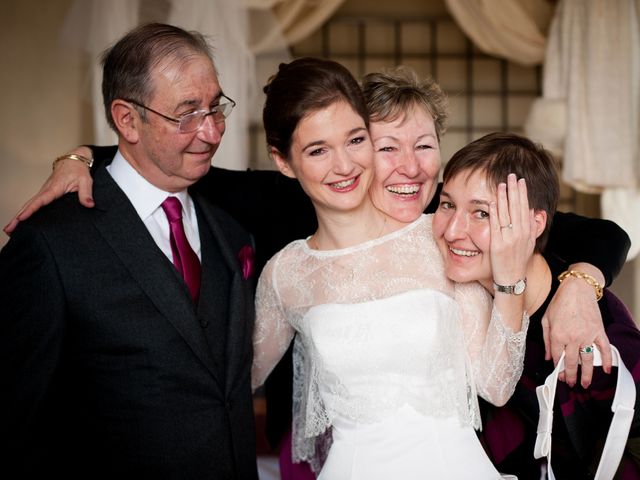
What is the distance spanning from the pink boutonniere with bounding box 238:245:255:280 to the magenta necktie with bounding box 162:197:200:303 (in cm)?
16

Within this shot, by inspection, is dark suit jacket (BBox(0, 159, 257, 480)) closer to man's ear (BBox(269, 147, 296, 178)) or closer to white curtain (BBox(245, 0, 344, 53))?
man's ear (BBox(269, 147, 296, 178))

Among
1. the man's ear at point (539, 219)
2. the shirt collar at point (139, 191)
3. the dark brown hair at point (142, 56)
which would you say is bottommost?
the man's ear at point (539, 219)

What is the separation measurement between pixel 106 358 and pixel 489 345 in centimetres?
96

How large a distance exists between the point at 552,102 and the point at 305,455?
338 centimetres

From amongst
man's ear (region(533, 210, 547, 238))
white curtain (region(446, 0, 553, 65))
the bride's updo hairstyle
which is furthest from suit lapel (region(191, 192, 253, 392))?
white curtain (region(446, 0, 553, 65))

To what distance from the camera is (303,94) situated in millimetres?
2096

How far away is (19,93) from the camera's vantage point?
430 centimetres

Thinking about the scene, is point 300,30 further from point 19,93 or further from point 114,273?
point 114,273

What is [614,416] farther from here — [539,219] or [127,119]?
[127,119]

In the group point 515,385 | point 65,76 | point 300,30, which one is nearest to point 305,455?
point 515,385

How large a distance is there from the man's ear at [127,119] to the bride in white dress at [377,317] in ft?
1.21

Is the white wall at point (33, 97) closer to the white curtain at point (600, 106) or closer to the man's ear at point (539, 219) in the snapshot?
the man's ear at point (539, 219)

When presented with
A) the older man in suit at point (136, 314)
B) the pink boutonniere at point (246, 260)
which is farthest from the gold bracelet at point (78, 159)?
the pink boutonniere at point (246, 260)

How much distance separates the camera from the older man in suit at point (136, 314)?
72.4 inches
